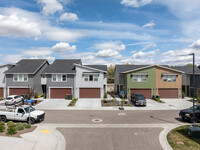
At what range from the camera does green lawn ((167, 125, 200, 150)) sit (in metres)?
10.3

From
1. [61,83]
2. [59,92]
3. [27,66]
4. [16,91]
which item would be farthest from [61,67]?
[16,91]

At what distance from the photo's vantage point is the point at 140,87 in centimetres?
3238

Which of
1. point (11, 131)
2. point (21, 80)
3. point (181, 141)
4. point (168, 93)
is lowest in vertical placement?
point (181, 141)

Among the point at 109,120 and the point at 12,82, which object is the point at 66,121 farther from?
the point at 12,82

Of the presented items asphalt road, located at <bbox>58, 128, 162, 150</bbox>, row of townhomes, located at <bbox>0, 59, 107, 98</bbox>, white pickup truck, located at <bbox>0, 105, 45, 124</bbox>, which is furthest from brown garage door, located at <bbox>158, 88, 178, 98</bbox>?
white pickup truck, located at <bbox>0, 105, 45, 124</bbox>

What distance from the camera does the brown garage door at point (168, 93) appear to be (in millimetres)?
32625

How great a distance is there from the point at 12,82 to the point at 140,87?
2785 centimetres

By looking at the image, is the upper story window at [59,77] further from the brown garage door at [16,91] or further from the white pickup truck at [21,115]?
the white pickup truck at [21,115]

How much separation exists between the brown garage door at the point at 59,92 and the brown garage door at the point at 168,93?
65.4 ft

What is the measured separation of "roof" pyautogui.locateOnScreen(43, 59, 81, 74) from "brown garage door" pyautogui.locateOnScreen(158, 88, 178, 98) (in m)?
19.7

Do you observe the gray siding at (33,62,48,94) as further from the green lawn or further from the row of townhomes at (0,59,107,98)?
the green lawn

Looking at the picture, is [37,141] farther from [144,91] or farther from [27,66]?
[27,66]

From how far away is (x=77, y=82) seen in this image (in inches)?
1264

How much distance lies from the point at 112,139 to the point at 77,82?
21504 mm
